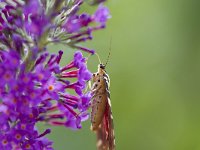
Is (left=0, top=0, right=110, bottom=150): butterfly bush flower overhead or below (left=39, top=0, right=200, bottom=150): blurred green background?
below

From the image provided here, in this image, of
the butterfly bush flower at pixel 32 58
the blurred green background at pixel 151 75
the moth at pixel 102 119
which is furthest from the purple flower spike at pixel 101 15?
the blurred green background at pixel 151 75

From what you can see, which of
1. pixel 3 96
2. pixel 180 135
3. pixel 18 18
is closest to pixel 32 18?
pixel 18 18

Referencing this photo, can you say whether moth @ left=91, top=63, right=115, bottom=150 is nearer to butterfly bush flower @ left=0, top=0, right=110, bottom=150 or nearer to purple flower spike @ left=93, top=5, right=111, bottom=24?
butterfly bush flower @ left=0, top=0, right=110, bottom=150

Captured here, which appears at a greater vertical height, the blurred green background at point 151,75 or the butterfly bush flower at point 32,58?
the blurred green background at point 151,75

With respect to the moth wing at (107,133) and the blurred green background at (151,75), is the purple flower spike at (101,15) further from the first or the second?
the blurred green background at (151,75)

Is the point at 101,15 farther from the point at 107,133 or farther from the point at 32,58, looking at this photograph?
the point at 107,133

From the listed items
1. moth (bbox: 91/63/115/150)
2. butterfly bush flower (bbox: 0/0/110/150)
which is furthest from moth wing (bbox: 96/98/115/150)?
butterfly bush flower (bbox: 0/0/110/150)

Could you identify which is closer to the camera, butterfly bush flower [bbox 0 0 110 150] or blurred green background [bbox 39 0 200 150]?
butterfly bush flower [bbox 0 0 110 150]
